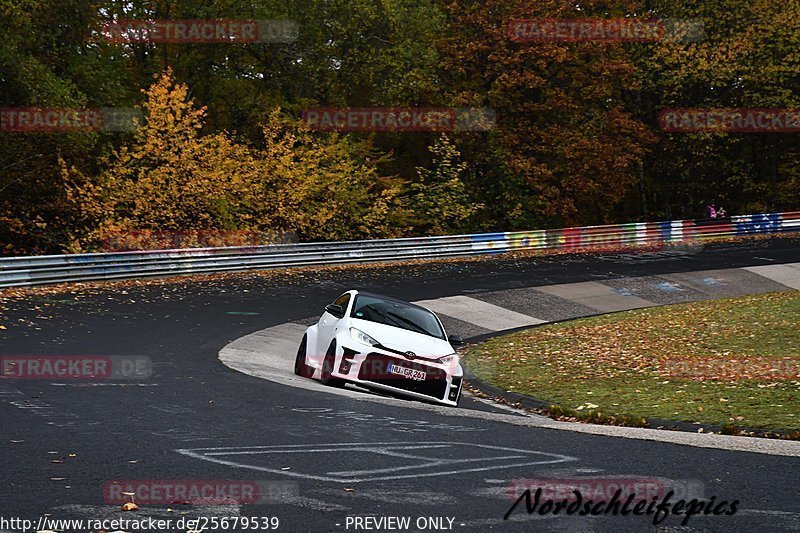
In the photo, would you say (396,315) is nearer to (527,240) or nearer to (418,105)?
(527,240)

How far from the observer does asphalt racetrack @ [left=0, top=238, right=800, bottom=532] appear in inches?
249

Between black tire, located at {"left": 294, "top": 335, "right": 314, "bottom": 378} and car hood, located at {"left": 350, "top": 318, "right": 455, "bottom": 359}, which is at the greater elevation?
car hood, located at {"left": 350, "top": 318, "right": 455, "bottom": 359}

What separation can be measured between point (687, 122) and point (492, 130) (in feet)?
37.7

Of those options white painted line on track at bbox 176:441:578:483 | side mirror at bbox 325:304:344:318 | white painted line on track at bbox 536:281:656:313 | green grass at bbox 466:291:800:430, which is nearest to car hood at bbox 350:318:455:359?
side mirror at bbox 325:304:344:318

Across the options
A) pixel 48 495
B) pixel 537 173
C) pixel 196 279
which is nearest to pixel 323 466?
pixel 48 495

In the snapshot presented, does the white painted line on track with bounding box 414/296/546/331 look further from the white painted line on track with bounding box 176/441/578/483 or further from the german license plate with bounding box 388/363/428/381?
the white painted line on track with bounding box 176/441/578/483

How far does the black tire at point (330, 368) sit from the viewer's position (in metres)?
13.2

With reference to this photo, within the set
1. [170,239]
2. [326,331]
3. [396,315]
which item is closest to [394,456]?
[326,331]

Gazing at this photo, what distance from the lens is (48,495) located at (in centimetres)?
657

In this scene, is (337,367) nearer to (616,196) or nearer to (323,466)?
(323,466)

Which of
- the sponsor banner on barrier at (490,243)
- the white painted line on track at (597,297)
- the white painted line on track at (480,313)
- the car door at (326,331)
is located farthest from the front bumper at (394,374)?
the sponsor banner on barrier at (490,243)

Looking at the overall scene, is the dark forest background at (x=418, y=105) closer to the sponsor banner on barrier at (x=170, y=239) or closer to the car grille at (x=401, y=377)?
the sponsor banner on barrier at (x=170, y=239)

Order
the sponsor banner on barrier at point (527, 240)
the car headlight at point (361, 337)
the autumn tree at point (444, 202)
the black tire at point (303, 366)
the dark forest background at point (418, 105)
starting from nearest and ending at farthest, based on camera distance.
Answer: the car headlight at point (361, 337) < the black tire at point (303, 366) < the dark forest background at point (418, 105) < the sponsor banner on barrier at point (527, 240) < the autumn tree at point (444, 202)

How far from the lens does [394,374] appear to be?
Answer: 12.8 m
